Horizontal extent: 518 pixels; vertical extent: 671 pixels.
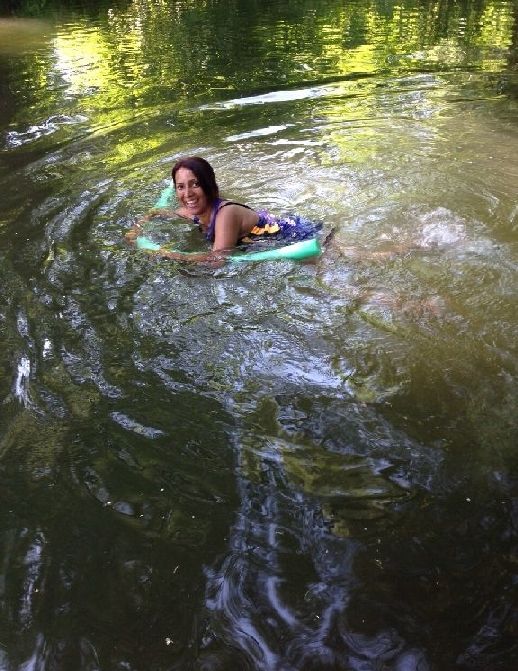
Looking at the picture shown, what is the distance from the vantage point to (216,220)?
464 centimetres

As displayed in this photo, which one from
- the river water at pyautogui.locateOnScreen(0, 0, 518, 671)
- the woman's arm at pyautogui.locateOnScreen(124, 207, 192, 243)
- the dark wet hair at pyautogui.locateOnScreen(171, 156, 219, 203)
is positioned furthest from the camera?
the woman's arm at pyautogui.locateOnScreen(124, 207, 192, 243)

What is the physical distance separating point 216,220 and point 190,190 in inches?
12.5

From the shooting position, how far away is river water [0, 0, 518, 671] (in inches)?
85.7

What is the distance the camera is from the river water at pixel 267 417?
218 cm

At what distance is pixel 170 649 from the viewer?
2090mm

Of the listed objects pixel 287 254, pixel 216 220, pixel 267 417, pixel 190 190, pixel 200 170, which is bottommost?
pixel 267 417

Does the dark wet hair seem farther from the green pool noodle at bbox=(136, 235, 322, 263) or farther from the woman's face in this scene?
the green pool noodle at bbox=(136, 235, 322, 263)

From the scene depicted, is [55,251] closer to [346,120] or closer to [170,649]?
[170,649]

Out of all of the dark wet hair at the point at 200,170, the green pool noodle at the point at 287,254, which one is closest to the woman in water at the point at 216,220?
the dark wet hair at the point at 200,170

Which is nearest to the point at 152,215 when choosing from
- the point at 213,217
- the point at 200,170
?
the point at 213,217

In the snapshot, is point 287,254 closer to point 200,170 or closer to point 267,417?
point 200,170

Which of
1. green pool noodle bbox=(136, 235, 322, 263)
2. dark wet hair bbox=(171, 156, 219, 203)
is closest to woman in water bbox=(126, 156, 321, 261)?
dark wet hair bbox=(171, 156, 219, 203)

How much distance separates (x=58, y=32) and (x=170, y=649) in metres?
18.4

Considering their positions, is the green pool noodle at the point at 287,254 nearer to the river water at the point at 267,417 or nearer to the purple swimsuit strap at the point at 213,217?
the river water at the point at 267,417
